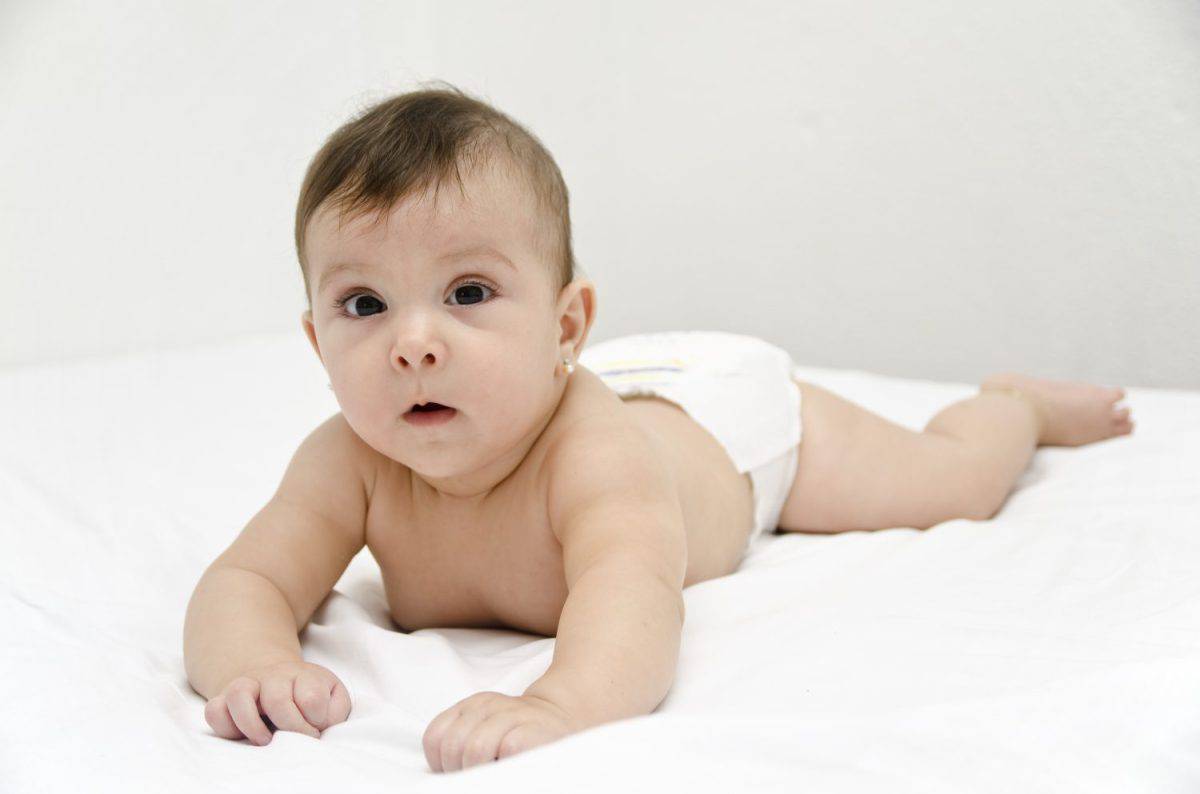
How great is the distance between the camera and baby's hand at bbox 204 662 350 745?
0.78 metres

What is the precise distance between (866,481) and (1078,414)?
1.30ft

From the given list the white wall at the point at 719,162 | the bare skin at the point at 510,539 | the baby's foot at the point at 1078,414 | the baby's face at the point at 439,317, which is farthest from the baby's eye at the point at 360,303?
the white wall at the point at 719,162

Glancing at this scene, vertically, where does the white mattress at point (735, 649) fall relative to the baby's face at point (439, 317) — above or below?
below

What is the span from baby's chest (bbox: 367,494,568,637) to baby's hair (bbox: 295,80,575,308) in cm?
22

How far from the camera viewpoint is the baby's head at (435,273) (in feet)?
2.92

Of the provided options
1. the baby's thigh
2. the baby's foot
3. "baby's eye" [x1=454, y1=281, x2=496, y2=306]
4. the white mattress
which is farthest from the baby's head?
the baby's foot

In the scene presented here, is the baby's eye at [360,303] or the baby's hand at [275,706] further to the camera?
the baby's eye at [360,303]

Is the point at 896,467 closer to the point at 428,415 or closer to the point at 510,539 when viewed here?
the point at 510,539

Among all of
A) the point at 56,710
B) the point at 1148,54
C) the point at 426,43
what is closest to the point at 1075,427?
the point at 1148,54

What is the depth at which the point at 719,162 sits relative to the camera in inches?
96.7

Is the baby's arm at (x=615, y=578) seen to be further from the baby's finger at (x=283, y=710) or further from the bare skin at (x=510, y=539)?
the baby's finger at (x=283, y=710)

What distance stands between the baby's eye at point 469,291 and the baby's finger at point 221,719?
0.34 m

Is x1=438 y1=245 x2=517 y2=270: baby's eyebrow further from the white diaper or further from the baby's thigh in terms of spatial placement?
the baby's thigh

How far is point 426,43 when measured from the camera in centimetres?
268
